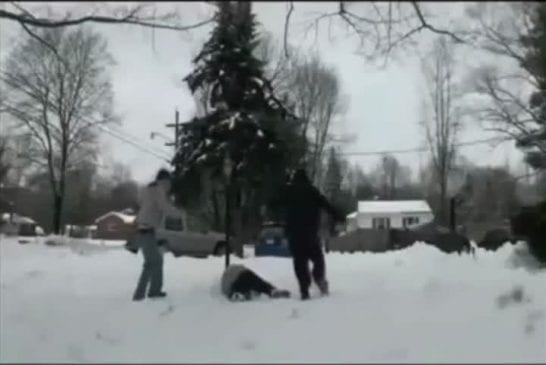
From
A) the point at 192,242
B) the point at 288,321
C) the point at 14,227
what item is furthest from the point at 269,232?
the point at 14,227

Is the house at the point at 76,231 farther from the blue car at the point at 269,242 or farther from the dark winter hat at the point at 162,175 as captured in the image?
the dark winter hat at the point at 162,175

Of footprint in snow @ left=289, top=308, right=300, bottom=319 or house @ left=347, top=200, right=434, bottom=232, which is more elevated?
house @ left=347, top=200, right=434, bottom=232

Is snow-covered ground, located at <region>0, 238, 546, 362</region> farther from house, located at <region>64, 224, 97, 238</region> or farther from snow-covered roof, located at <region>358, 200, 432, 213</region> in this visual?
snow-covered roof, located at <region>358, 200, 432, 213</region>

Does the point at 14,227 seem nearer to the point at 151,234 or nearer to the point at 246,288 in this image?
the point at 151,234

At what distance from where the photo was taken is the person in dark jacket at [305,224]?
11203 mm

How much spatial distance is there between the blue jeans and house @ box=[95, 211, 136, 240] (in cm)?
6810

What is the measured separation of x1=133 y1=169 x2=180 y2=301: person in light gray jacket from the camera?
11148 millimetres

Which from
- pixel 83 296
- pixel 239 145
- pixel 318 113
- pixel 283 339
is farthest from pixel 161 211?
pixel 318 113

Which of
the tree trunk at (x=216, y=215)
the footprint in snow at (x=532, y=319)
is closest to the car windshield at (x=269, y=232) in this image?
the tree trunk at (x=216, y=215)

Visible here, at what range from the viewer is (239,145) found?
27906mm

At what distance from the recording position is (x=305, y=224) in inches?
443

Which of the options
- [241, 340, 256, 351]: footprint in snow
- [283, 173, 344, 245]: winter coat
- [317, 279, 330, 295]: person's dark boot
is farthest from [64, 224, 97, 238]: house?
[241, 340, 256, 351]: footprint in snow

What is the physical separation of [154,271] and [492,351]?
5.05m

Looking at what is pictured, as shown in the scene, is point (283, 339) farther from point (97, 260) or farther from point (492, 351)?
point (97, 260)
